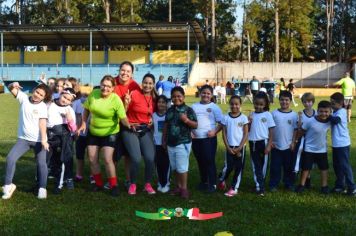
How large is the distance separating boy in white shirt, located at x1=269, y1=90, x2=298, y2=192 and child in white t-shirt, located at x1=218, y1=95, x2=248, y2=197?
50 cm

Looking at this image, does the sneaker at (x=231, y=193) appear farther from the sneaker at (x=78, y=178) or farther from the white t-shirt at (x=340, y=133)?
the sneaker at (x=78, y=178)

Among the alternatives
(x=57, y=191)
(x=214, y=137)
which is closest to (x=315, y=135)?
(x=214, y=137)

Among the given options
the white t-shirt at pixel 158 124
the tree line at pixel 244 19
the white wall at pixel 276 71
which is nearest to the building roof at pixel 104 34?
the white wall at pixel 276 71

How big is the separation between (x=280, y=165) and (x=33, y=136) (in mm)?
3382

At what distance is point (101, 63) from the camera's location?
4784 centimetres

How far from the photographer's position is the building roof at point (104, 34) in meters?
40.4

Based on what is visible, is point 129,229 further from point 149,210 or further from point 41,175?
point 41,175

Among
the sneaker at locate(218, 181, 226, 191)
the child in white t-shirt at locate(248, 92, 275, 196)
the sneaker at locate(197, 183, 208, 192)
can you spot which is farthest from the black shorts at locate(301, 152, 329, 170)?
the sneaker at locate(197, 183, 208, 192)

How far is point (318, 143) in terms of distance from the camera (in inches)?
265

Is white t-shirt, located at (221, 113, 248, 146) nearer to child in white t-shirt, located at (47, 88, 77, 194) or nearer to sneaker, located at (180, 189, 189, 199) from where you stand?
sneaker, located at (180, 189, 189, 199)

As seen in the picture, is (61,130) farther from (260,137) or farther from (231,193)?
(260,137)

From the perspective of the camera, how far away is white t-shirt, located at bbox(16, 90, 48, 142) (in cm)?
639

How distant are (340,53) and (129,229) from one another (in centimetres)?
5845

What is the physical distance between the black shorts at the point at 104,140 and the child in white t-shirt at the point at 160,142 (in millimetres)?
618
